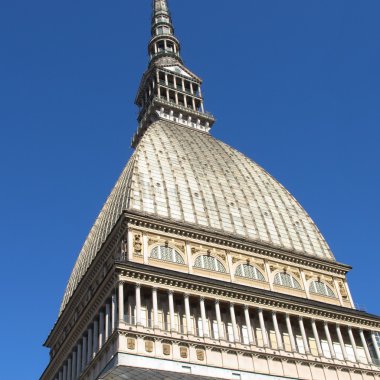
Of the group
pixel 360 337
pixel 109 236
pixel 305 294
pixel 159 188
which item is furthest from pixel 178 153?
pixel 360 337

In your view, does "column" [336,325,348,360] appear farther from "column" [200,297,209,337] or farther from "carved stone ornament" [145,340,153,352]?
"carved stone ornament" [145,340,153,352]

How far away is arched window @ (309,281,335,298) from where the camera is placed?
183 feet

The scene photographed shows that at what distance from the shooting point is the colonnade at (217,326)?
44.8 metres

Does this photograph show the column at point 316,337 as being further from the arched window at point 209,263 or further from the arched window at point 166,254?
the arched window at point 166,254

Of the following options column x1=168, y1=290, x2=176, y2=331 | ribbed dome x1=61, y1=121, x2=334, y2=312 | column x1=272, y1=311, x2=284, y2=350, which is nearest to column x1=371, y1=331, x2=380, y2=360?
column x1=272, y1=311, x2=284, y2=350

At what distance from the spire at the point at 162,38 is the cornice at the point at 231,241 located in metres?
41.8

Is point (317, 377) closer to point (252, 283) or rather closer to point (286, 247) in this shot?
point (252, 283)

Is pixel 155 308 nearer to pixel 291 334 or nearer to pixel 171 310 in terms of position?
pixel 171 310

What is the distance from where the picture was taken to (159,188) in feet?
187

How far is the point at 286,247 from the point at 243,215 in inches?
192

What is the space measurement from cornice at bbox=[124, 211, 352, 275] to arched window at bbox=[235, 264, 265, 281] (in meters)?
1.66

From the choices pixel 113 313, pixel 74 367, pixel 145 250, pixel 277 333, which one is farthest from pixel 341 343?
pixel 74 367

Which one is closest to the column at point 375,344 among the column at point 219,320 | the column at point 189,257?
the column at point 219,320

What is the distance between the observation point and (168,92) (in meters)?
81.4
